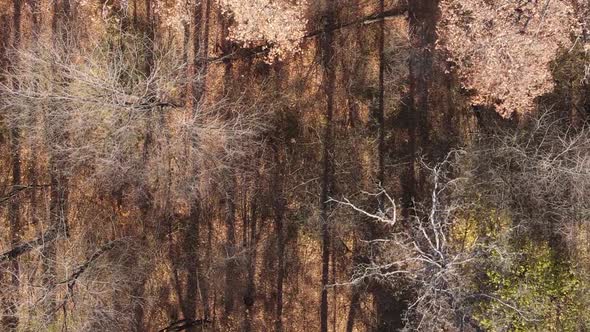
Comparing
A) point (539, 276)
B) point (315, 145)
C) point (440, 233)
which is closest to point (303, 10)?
point (315, 145)

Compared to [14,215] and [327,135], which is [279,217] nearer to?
[327,135]

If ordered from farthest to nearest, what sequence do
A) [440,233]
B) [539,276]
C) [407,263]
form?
[407,263]
[440,233]
[539,276]

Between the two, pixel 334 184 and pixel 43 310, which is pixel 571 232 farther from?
pixel 43 310

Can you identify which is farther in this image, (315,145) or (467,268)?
(315,145)

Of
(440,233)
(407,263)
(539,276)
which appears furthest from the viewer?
(407,263)

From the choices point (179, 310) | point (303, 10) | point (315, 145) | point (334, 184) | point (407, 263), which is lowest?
point (179, 310)

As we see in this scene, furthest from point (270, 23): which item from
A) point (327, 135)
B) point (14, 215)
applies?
point (14, 215)

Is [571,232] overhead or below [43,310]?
overhead

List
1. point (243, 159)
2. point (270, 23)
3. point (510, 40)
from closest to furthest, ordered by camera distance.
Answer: point (510, 40)
point (270, 23)
point (243, 159)

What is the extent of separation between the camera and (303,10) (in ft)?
37.2

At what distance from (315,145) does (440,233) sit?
3.13m

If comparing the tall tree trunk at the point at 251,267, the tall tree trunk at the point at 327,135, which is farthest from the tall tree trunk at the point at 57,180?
the tall tree trunk at the point at 327,135

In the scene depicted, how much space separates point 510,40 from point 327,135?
396 cm

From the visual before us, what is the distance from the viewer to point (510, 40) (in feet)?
33.2
